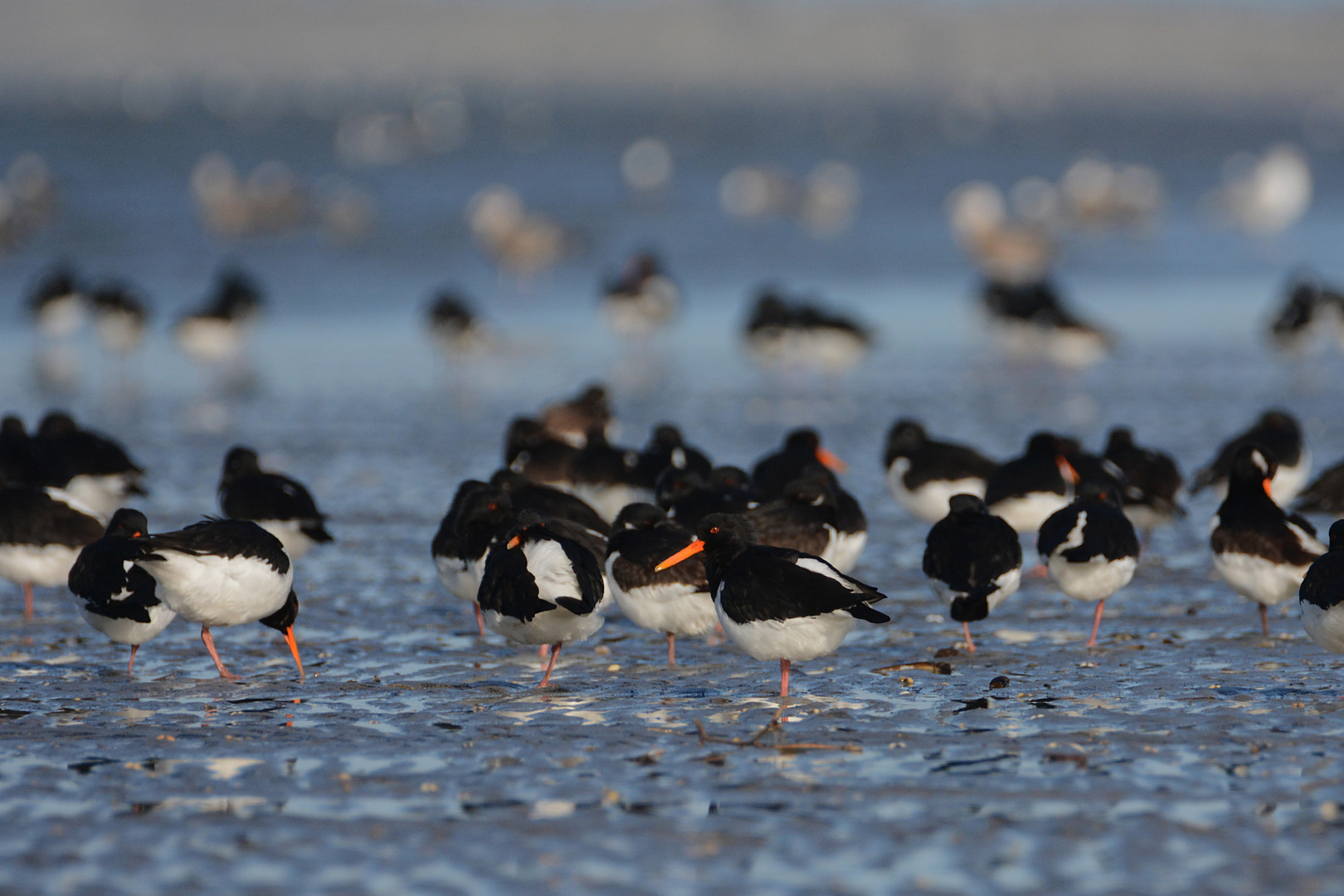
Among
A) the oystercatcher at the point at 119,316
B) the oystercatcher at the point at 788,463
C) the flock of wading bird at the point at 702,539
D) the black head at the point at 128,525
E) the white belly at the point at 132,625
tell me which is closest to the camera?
the flock of wading bird at the point at 702,539

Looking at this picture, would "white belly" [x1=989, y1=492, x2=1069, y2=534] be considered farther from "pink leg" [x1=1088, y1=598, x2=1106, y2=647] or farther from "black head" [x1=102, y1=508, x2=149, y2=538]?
"black head" [x1=102, y1=508, x2=149, y2=538]

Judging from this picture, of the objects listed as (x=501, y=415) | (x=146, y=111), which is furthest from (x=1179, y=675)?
(x=146, y=111)

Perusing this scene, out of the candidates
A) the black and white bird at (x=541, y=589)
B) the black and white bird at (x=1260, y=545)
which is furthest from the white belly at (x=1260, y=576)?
the black and white bird at (x=541, y=589)

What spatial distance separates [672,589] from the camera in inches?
321

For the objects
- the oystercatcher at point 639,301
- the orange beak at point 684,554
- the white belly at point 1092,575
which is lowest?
the white belly at point 1092,575

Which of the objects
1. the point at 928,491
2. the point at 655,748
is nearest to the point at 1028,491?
the point at 928,491

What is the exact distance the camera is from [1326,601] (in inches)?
282

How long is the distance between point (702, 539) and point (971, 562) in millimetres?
1365

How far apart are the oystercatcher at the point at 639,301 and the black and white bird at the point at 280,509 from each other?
453 inches

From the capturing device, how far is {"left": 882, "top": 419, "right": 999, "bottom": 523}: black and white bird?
1102 cm

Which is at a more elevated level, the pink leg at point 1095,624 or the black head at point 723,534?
the black head at point 723,534

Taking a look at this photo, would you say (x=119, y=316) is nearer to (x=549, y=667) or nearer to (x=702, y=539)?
(x=549, y=667)

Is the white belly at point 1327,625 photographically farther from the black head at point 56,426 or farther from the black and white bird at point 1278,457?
the black head at point 56,426

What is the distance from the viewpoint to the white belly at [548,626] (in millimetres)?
7867
